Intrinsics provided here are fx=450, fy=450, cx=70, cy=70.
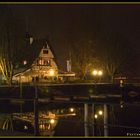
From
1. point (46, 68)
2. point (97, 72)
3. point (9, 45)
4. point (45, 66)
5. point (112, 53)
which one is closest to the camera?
point (9, 45)

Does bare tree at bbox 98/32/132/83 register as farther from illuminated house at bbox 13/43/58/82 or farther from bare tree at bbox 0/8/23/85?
bare tree at bbox 0/8/23/85

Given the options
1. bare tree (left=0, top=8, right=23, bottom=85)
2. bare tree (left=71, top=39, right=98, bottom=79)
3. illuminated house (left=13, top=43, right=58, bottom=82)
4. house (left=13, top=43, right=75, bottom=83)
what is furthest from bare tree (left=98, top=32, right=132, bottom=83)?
bare tree (left=0, top=8, right=23, bottom=85)

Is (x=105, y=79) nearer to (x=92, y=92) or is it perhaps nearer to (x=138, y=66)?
(x=138, y=66)

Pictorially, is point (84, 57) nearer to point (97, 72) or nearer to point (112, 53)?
point (97, 72)

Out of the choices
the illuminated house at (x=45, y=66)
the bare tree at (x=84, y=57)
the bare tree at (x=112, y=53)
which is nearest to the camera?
the bare tree at (x=84, y=57)

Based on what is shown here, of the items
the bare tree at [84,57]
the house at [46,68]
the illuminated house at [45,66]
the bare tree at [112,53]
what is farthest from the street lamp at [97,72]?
the illuminated house at [45,66]

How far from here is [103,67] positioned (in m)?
79.4

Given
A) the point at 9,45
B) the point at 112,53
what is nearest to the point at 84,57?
the point at 112,53

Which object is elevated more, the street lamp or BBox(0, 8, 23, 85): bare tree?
BBox(0, 8, 23, 85): bare tree

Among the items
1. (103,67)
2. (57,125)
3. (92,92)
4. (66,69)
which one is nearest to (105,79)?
(103,67)

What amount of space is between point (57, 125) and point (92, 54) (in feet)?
185

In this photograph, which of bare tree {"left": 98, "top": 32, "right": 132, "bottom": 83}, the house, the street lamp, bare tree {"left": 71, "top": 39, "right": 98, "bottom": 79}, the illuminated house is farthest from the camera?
the illuminated house

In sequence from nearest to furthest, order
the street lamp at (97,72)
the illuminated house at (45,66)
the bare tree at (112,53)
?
the street lamp at (97,72) → the bare tree at (112,53) → the illuminated house at (45,66)

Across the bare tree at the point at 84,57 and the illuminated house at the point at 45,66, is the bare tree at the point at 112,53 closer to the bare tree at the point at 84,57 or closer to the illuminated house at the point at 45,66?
the bare tree at the point at 84,57
